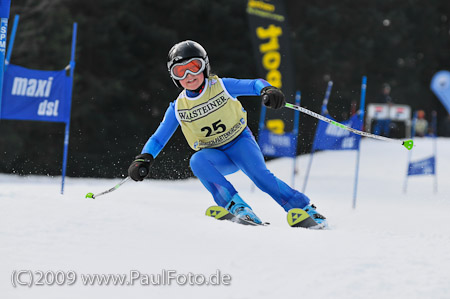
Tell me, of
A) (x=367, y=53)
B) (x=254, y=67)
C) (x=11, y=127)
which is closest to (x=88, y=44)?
(x=11, y=127)

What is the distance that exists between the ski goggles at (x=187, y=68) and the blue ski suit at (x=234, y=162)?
200 millimetres

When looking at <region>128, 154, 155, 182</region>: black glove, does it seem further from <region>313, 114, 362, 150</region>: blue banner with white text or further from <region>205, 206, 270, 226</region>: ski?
<region>313, 114, 362, 150</region>: blue banner with white text

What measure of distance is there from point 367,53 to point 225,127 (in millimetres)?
20920

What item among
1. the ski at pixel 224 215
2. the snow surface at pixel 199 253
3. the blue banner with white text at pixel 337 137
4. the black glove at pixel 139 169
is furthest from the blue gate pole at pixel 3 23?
the blue banner with white text at pixel 337 137

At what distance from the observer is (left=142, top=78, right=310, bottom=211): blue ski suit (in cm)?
476

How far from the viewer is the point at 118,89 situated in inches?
723

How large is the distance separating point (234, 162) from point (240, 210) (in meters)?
0.45

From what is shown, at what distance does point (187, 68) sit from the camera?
460 cm

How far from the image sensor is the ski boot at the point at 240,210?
459 cm

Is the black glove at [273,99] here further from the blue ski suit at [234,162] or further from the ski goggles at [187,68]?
the ski goggles at [187,68]

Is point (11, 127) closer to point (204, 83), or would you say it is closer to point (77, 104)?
point (77, 104)

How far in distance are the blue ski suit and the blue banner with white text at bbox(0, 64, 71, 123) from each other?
187 cm

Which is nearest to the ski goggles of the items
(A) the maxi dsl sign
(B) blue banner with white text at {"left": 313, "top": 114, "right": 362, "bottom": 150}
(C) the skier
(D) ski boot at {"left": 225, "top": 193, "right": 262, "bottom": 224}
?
(C) the skier

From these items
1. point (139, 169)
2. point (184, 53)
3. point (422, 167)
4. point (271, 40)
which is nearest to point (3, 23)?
point (184, 53)
